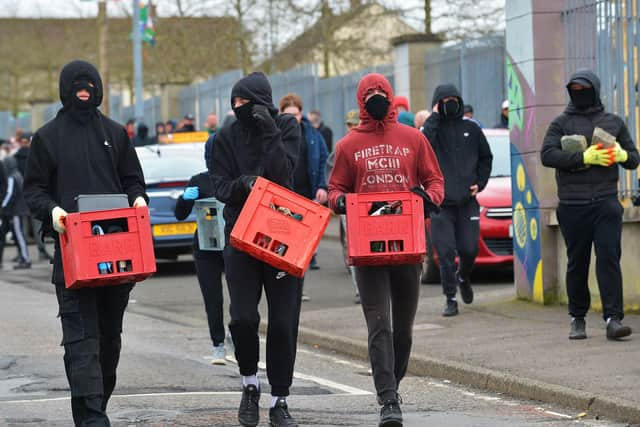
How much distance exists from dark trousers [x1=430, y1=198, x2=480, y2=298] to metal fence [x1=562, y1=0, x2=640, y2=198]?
130cm

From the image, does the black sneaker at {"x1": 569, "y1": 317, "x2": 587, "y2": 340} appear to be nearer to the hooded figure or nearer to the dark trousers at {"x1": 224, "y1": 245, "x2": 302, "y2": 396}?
the hooded figure

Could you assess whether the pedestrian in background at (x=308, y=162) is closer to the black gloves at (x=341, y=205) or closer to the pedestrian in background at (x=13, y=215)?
the black gloves at (x=341, y=205)

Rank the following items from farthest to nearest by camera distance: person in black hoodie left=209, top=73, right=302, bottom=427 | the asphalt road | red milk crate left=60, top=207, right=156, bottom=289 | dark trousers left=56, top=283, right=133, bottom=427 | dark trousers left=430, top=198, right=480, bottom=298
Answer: dark trousers left=430, top=198, right=480, bottom=298 → the asphalt road → person in black hoodie left=209, top=73, right=302, bottom=427 → dark trousers left=56, top=283, right=133, bottom=427 → red milk crate left=60, top=207, right=156, bottom=289

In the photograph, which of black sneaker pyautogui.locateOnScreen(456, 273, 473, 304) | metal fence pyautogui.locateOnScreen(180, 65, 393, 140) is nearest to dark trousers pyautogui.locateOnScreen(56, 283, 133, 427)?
black sneaker pyautogui.locateOnScreen(456, 273, 473, 304)

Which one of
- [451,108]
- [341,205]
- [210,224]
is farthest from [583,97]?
[341,205]

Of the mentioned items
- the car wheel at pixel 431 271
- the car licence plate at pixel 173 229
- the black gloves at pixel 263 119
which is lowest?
the car wheel at pixel 431 271

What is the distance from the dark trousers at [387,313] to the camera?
25.9ft

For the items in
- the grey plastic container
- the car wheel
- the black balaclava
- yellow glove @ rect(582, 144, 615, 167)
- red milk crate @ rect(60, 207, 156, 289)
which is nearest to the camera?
red milk crate @ rect(60, 207, 156, 289)

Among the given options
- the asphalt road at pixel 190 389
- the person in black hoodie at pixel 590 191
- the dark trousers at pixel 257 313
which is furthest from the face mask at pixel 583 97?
the dark trousers at pixel 257 313

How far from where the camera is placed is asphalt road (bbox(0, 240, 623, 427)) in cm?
822

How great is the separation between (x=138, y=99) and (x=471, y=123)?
75.4 feet

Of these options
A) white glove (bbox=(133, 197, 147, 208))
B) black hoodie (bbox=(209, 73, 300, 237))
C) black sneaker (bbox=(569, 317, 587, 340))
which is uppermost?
black hoodie (bbox=(209, 73, 300, 237))

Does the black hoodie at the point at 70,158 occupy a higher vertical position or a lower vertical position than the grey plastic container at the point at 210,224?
higher

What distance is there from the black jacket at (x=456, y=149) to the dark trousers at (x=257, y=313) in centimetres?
476
